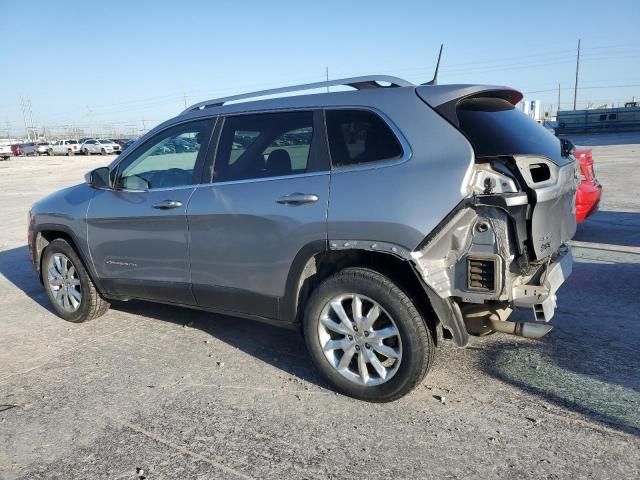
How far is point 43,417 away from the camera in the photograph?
3.32m

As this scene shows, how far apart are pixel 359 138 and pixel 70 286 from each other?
127 inches

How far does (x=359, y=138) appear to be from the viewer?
3.33m

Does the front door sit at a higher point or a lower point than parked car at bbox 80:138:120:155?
higher

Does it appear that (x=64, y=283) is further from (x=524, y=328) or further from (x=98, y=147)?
(x=98, y=147)

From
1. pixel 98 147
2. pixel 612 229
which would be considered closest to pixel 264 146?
pixel 612 229

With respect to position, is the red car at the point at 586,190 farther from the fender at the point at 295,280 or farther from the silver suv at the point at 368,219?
the fender at the point at 295,280

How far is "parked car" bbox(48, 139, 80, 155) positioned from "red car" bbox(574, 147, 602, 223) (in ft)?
180

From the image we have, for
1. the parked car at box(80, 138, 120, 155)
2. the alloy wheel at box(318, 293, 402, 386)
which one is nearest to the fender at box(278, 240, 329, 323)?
the alloy wheel at box(318, 293, 402, 386)

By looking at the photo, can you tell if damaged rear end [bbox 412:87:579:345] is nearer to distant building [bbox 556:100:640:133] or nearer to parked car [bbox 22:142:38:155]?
distant building [bbox 556:100:640:133]

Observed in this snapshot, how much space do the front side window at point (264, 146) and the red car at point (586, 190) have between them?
427cm

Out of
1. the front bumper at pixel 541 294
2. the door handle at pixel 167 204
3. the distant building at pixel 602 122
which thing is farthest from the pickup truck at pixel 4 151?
the front bumper at pixel 541 294

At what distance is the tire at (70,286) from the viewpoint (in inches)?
190

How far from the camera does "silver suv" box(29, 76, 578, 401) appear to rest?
3.00 meters

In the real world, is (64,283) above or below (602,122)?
above
